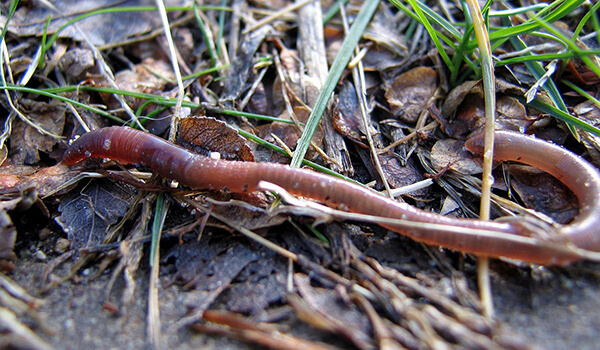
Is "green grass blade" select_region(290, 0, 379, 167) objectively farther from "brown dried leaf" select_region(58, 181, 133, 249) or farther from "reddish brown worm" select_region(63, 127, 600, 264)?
"brown dried leaf" select_region(58, 181, 133, 249)

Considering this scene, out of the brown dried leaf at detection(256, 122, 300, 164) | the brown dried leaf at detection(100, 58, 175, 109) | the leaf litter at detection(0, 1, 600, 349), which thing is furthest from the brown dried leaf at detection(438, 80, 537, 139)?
the brown dried leaf at detection(100, 58, 175, 109)

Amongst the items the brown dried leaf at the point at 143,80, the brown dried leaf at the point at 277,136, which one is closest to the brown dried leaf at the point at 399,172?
the brown dried leaf at the point at 277,136

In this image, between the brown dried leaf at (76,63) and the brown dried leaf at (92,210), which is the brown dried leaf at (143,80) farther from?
the brown dried leaf at (92,210)

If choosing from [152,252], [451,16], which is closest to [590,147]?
[451,16]

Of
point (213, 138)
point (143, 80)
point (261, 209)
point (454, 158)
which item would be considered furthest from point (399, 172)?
point (143, 80)

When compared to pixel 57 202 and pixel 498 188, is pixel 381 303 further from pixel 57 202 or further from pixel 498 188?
pixel 57 202
